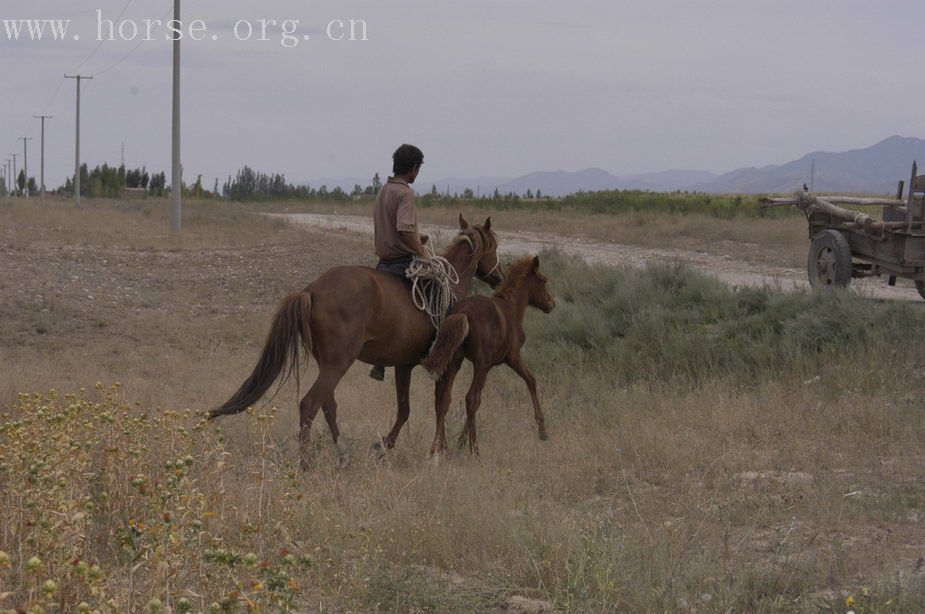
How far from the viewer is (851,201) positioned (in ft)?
50.9

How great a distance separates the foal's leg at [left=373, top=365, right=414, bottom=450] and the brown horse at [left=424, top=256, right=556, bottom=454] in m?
0.33

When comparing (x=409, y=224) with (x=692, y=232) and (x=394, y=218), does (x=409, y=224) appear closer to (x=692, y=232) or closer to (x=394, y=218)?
(x=394, y=218)

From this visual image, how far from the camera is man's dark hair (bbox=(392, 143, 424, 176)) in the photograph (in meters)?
8.93

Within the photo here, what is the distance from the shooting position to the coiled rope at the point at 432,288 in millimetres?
8922

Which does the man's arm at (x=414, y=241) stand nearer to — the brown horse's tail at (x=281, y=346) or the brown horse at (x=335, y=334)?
the brown horse at (x=335, y=334)

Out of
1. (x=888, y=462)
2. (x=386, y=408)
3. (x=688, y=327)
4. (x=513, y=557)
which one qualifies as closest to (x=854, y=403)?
(x=888, y=462)

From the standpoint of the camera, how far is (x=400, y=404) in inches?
353

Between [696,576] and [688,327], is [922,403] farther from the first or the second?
[696,576]

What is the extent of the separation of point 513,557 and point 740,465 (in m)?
3.10

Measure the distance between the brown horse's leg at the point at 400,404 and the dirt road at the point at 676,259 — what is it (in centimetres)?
638

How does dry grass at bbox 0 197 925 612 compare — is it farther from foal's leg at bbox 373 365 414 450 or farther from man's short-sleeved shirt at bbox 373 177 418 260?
man's short-sleeved shirt at bbox 373 177 418 260

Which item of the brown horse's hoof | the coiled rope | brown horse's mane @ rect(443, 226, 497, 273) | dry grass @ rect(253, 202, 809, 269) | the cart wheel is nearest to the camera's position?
the brown horse's hoof

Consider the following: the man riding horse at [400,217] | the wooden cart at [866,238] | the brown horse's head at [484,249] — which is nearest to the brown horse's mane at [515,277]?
the brown horse's head at [484,249]

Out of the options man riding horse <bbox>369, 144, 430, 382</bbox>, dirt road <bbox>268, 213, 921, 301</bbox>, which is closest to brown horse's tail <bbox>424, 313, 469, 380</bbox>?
man riding horse <bbox>369, 144, 430, 382</bbox>
